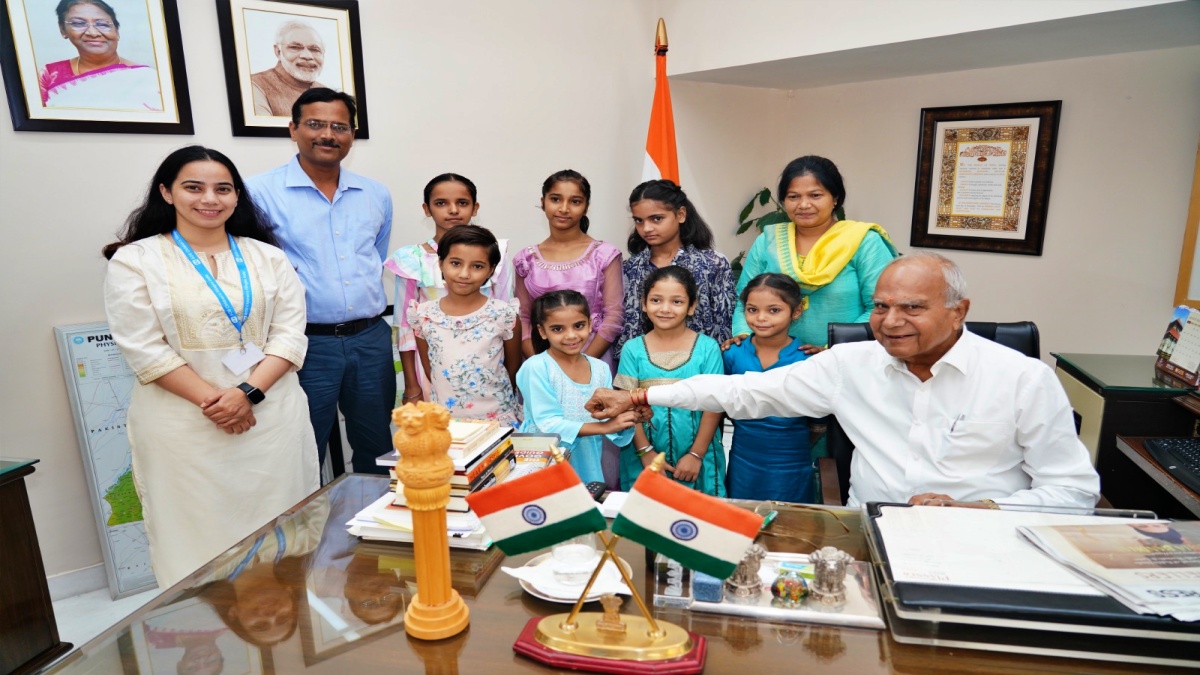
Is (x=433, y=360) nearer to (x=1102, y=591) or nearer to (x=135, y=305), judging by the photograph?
(x=135, y=305)

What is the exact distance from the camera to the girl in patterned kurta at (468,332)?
2652 millimetres

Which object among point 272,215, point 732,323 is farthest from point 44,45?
point 732,323

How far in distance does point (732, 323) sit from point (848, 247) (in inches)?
20.8

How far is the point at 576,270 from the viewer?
3.01 meters

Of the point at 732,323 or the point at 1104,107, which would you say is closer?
the point at 732,323

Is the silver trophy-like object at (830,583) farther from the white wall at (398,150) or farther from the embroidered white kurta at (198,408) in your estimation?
the white wall at (398,150)

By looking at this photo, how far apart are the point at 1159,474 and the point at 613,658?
75.7 inches

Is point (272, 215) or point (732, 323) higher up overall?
point (272, 215)

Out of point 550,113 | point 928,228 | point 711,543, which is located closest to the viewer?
point 711,543

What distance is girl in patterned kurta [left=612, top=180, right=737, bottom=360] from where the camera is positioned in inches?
115

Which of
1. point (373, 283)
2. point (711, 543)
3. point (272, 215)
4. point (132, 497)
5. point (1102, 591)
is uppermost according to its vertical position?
point (272, 215)

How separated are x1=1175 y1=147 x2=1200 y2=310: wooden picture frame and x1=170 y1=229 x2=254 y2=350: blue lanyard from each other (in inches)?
159

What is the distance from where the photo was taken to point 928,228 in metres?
4.45

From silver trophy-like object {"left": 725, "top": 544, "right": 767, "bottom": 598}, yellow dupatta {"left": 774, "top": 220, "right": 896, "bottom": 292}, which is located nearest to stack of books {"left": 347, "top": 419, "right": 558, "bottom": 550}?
silver trophy-like object {"left": 725, "top": 544, "right": 767, "bottom": 598}
